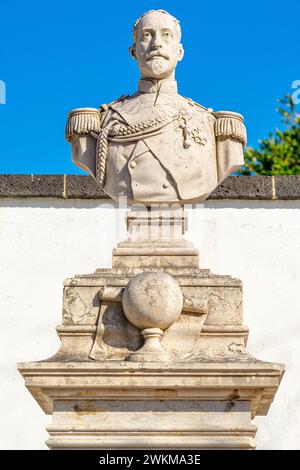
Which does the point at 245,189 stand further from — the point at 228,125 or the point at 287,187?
the point at 228,125

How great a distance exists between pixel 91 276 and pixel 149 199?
25.4 inches

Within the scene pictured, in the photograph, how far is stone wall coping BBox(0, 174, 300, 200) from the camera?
894 centimetres

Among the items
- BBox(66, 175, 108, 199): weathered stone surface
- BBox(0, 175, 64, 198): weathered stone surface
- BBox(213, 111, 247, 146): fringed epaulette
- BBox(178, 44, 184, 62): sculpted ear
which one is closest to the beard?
BBox(178, 44, 184, 62): sculpted ear

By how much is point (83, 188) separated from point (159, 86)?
2607mm

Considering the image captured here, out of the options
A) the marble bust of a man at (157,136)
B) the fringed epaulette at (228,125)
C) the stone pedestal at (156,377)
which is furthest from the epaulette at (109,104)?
the stone pedestal at (156,377)

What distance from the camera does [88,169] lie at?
21.1 ft

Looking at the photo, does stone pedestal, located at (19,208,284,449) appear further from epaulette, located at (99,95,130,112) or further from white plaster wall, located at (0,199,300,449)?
white plaster wall, located at (0,199,300,449)

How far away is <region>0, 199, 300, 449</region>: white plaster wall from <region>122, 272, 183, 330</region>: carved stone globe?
9.99 feet

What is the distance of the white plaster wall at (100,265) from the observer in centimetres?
845

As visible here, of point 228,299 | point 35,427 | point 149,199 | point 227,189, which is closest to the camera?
point 228,299

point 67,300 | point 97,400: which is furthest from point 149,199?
point 97,400

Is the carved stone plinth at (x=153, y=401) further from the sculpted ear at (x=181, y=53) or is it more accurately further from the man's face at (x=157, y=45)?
the sculpted ear at (x=181, y=53)
